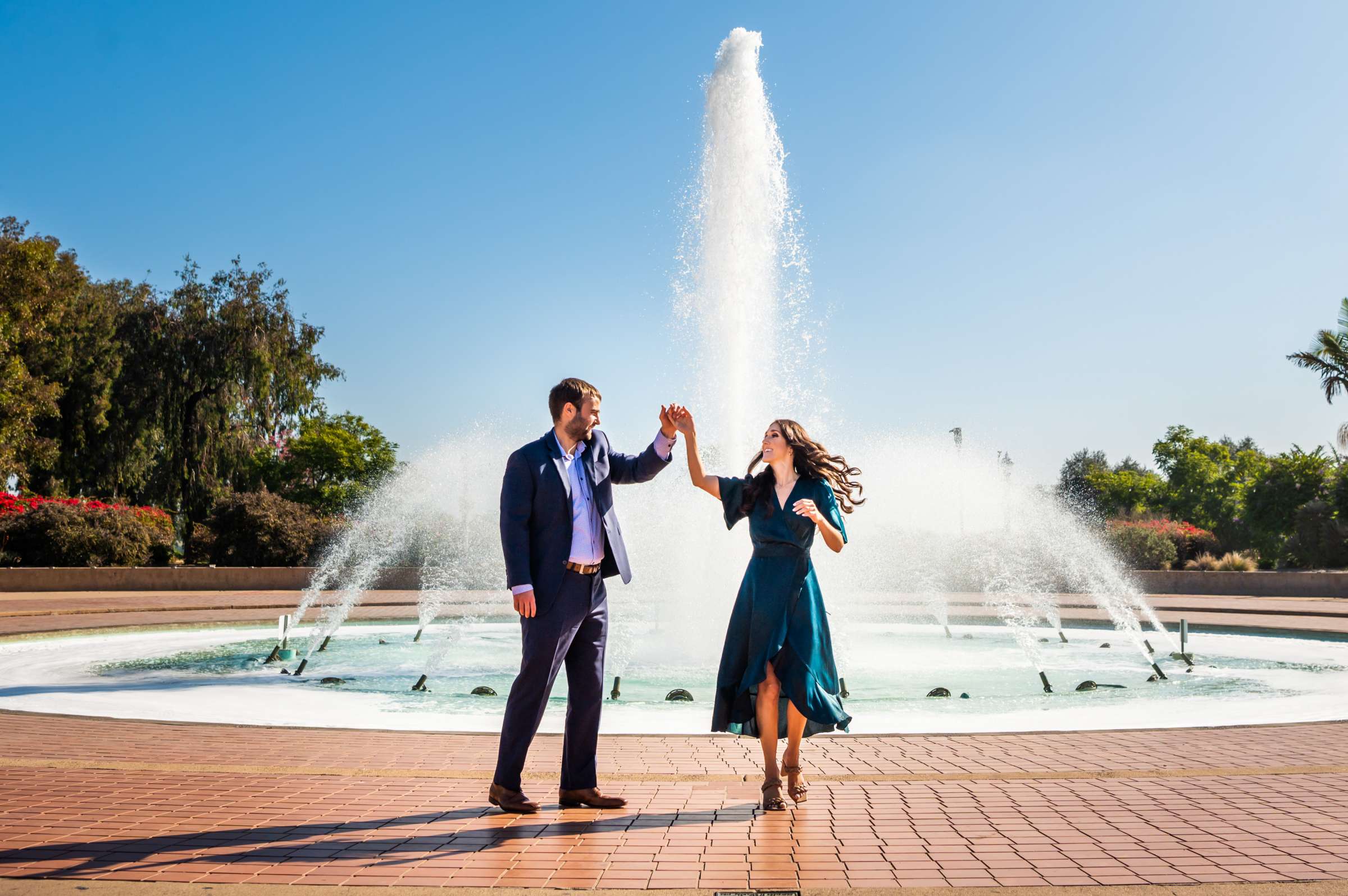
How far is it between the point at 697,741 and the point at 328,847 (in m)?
2.97

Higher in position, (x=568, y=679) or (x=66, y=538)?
(x=66, y=538)

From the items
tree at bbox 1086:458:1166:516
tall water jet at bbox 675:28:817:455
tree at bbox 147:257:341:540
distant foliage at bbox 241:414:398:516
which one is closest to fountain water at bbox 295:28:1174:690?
tall water jet at bbox 675:28:817:455

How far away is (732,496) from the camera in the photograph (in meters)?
5.00

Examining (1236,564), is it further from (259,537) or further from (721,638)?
(259,537)

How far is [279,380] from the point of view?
39188 millimetres

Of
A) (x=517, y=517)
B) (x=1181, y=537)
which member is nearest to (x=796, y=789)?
(x=517, y=517)

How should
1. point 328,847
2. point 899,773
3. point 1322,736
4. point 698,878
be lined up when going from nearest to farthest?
point 698,878
point 328,847
point 899,773
point 1322,736

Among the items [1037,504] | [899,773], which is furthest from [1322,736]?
[1037,504]

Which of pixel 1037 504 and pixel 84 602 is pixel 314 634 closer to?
pixel 84 602

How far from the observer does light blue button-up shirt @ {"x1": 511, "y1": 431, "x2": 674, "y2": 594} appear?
183 inches

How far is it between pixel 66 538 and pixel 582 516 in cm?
2482

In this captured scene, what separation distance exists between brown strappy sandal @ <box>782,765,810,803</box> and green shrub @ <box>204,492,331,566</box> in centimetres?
2463

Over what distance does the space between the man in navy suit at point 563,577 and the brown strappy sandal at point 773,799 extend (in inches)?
26.4

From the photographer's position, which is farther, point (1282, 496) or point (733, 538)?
point (1282, 496)
